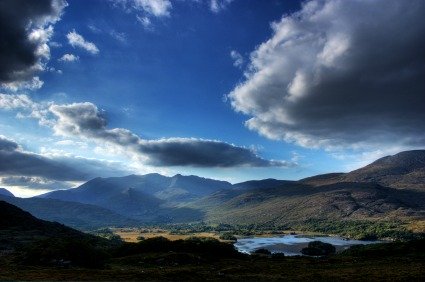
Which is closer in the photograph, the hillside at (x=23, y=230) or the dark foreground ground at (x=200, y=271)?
the dark foreground ground at (x=200, y=271)

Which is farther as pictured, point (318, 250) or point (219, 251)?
point (318, 250)

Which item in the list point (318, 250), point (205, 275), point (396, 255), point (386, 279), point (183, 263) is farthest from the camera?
point (318, 250)

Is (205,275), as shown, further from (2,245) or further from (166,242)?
(2,245)

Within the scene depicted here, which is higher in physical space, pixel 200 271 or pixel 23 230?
pixel 23 230

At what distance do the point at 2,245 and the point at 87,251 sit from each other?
5514 cm

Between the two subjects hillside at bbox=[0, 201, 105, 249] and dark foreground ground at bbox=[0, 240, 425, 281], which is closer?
dark foreground ground at bbox=[0, 240, 425, 281]

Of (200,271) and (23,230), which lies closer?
(200,271)

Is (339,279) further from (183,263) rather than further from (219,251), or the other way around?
(219,251)

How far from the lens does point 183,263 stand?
294 feet

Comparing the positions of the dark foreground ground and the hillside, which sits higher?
the hillside

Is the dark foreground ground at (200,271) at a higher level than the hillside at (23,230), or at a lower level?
lower

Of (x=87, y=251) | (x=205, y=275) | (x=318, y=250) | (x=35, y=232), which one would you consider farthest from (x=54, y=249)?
(x=318, y=250)

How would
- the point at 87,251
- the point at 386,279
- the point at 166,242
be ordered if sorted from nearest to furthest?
1. the point at 386,279
2. the point at 87,251
3. the point at 166,242

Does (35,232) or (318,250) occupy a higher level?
(35,232)
